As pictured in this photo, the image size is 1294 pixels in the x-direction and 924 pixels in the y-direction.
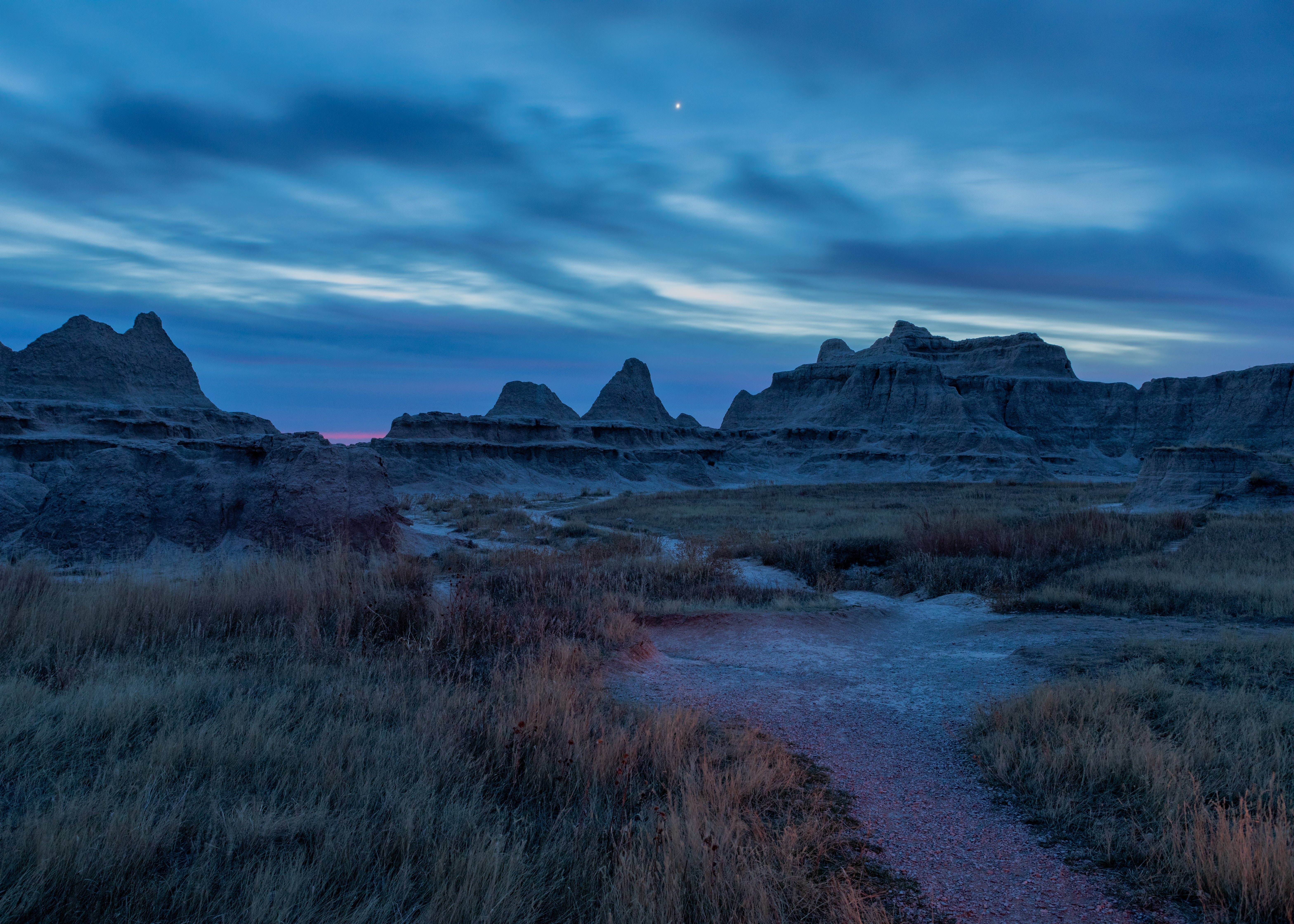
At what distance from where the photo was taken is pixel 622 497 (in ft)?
134

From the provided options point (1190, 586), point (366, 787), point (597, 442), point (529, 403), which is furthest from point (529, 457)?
point (366, 787)

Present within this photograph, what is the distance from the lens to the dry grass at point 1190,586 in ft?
30.6

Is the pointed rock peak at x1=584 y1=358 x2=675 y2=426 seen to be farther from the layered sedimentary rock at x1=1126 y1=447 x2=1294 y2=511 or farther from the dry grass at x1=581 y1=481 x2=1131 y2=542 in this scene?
the layered sedimentary rock at x1=1126 y1=447 x2=1294 y2=511

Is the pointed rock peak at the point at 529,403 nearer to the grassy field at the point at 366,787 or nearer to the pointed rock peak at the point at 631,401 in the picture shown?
the pointed rock peak at the point at 631,401

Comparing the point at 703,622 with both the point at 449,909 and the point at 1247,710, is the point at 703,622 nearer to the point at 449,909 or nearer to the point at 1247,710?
the point at 1247,710

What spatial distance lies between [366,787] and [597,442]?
215 ft

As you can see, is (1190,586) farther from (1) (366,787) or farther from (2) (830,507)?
(2) (830,507)

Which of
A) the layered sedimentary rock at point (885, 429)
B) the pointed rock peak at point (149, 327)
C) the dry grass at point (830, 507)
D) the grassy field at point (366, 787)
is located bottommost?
A: the dry grass at point (830, 507)

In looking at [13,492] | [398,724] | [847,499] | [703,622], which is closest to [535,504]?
[847,499]

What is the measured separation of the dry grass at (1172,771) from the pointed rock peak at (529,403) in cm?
7354

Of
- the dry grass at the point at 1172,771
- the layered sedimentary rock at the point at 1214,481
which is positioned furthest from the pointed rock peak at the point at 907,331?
the dry grass at the point at 1172,771

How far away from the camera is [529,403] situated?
79.6m

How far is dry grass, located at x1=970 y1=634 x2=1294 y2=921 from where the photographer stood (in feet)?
9.53

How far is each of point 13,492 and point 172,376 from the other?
60889mm
